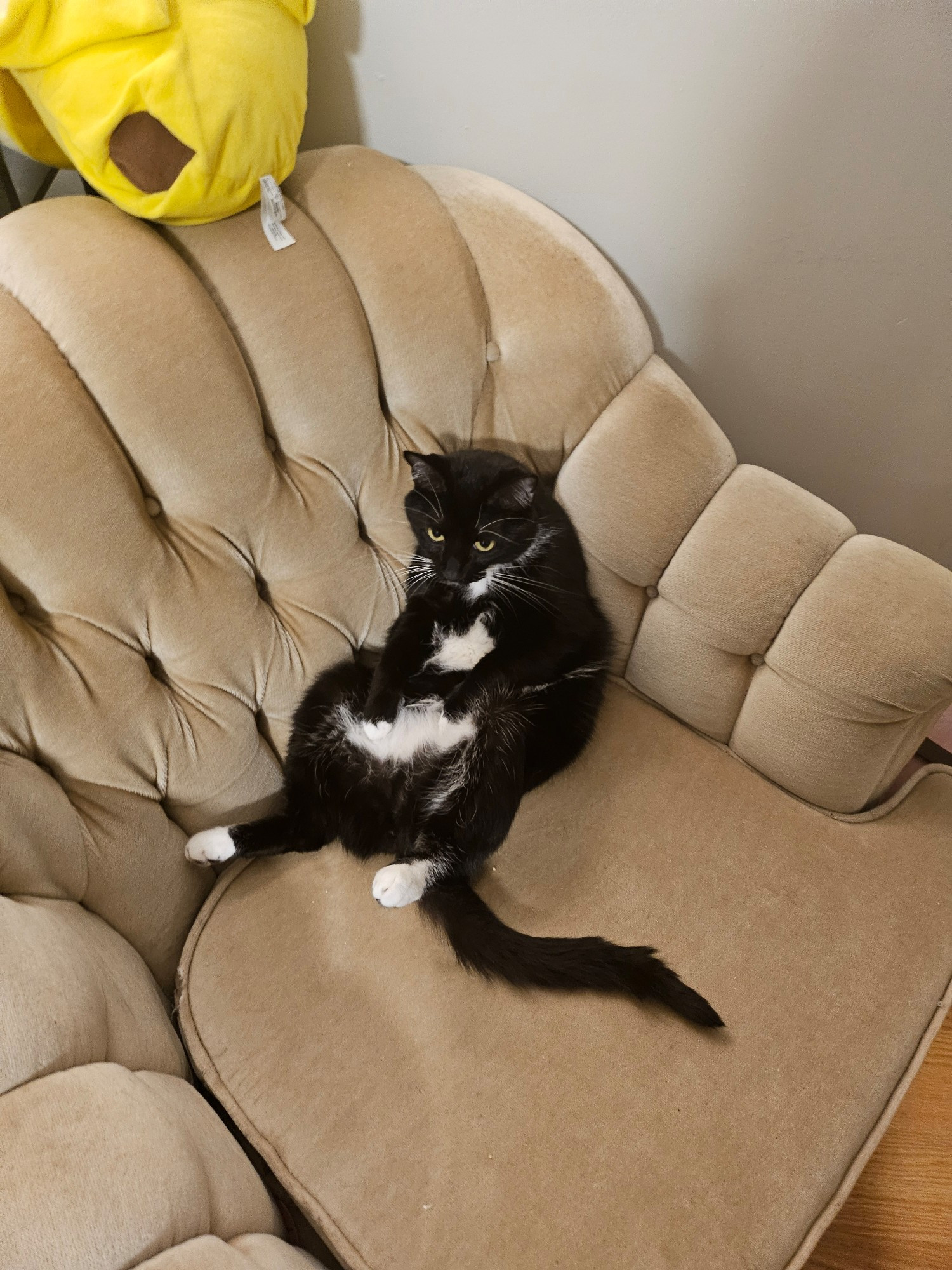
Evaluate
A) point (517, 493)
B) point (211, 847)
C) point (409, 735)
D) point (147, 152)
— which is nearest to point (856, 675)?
point (517, 493)

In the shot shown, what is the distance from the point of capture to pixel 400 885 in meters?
1.04

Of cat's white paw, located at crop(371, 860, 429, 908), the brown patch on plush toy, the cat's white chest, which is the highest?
the brown patch on plush toy

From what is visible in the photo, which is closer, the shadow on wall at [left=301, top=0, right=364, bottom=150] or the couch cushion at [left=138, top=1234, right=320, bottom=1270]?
the couch cushion at [left=138, top=1234, right=320, bottom=1270]

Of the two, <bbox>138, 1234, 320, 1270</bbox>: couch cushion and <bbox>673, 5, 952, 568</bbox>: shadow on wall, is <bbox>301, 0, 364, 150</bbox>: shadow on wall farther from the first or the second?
<bbox>138, 1234, 320, 1270</bbox>: couch cushion

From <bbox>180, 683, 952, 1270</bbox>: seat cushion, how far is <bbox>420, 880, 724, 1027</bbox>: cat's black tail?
0.10 ft

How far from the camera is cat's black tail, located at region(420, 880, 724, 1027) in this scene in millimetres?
942

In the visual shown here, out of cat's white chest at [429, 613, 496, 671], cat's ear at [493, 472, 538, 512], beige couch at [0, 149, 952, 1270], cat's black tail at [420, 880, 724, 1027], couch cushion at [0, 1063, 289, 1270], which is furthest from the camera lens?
cat's white chest at [429, 613, 496, 671]

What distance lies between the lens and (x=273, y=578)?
1112 mm

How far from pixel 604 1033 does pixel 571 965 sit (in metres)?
0.09

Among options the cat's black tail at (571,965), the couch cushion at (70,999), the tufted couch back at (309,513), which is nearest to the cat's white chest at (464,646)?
the tufted couch back at (309,513)

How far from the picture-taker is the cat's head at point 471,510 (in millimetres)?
1082

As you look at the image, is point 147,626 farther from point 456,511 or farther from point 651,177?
point 651,177

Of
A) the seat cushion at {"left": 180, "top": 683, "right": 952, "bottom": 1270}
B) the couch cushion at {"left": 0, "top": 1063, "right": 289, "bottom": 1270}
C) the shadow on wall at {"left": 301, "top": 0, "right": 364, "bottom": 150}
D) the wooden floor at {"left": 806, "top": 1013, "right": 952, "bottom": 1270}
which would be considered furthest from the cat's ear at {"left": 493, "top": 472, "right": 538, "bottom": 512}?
the wooden floor at {"left": 806, "top": 1013, "right": 952, "bottom": 1270}

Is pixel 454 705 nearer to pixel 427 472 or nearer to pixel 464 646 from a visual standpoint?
pixel 464 646
